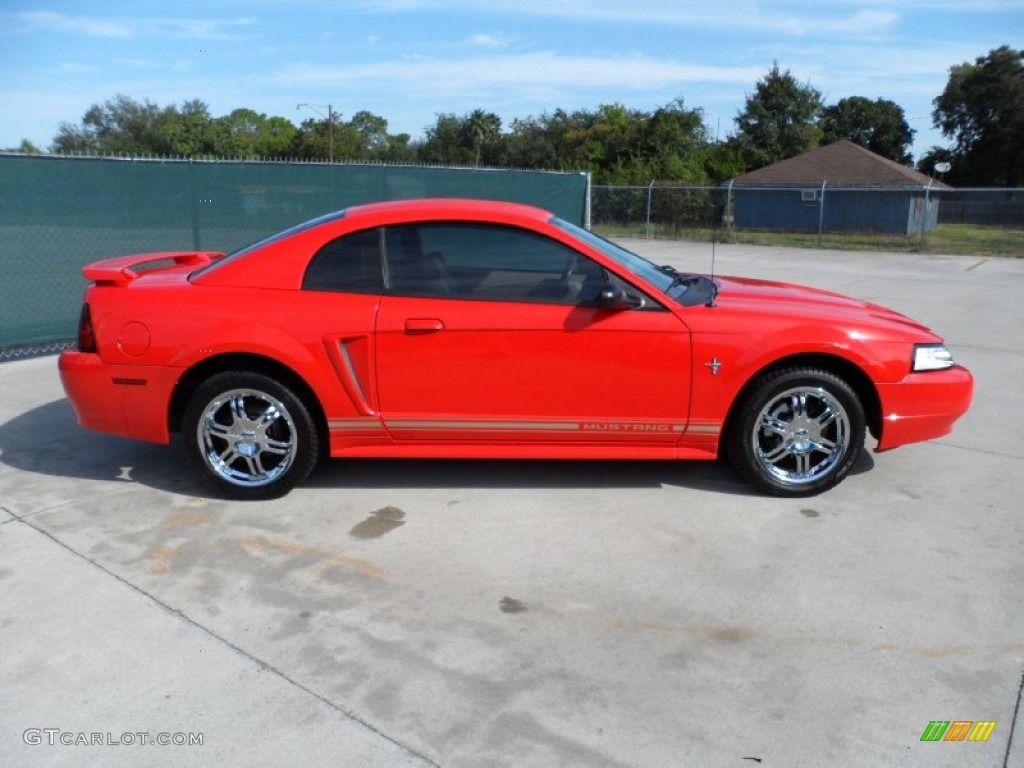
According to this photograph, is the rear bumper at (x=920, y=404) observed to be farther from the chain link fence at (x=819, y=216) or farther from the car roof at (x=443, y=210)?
the chain link fence at (x=819, y=216)

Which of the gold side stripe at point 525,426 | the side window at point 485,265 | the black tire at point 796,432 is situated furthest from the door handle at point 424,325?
the black tire at point 796,432

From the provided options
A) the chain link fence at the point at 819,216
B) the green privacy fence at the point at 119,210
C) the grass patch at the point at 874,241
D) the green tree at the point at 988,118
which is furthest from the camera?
the green tree at the point at 988,118

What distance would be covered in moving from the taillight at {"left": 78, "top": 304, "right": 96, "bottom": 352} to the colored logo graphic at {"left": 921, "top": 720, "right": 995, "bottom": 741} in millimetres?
4210

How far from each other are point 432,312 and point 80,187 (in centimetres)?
563

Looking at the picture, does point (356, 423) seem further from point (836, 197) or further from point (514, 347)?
point (836, 197)

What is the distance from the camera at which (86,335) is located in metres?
4.75

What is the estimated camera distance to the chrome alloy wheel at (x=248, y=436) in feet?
15.3

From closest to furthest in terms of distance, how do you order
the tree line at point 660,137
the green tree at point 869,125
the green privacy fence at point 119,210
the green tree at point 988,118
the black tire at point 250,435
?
the black tire at point 250,435
the green privacy fence at point 119,210
the tree line at point 660,137
the green tree at point 988,118
the green tree at point 869,125

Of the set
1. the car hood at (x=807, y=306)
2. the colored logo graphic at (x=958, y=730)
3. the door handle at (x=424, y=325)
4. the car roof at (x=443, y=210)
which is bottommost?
the colored logo graphic at (x=958, y=730)

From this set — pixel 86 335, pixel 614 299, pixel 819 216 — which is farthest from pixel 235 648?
pixel 819 216

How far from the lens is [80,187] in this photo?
854cm

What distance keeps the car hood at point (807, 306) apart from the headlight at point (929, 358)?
0.10 meters

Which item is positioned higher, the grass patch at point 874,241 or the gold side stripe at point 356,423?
the grass patch at point 874,241

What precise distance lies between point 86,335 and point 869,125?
6901 cm
